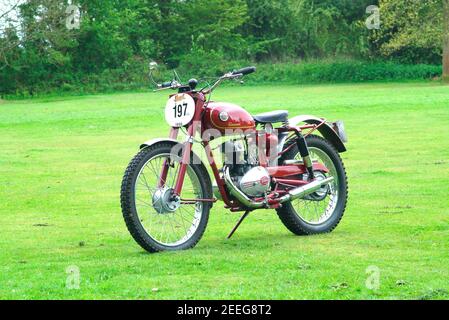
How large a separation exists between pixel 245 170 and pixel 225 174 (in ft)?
1.01

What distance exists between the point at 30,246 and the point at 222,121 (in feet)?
6.77

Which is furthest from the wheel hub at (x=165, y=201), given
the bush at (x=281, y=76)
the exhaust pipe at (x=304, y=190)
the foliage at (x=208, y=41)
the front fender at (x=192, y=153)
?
the bush at (x=281, y=76)

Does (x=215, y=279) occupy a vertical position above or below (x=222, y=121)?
below

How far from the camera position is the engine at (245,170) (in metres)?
9.66

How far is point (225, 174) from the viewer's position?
377 inches

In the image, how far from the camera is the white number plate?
9.20 m

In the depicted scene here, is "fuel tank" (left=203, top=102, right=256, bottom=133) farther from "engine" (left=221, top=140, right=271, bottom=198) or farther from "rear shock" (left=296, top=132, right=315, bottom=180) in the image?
"rear shock" (left=296, top=132, right=315, bottom=180)

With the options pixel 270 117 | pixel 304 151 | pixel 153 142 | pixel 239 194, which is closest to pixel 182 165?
pixel 153 142

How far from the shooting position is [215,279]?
25.8 ft

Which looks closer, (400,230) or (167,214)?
(167,214)

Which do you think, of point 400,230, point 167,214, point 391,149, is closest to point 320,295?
point 167,214

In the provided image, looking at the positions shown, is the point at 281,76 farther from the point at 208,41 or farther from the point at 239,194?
the point at 239,194
